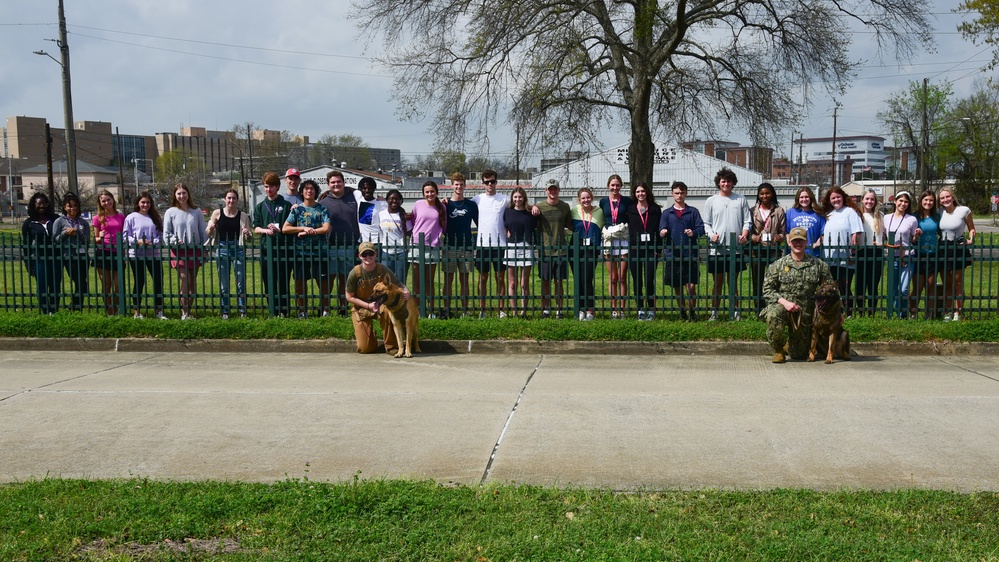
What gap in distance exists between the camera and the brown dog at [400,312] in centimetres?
1127

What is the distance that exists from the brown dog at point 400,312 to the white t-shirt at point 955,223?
24.3 ft

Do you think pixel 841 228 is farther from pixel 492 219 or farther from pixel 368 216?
pixel 368 216

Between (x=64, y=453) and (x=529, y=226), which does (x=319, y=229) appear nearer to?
(x=529, y=226)

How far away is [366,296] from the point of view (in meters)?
11.5

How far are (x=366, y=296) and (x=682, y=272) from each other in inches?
169

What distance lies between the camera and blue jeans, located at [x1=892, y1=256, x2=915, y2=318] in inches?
500

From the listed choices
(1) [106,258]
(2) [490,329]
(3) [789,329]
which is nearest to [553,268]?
(2) [490,329]

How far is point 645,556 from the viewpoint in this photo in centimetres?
483

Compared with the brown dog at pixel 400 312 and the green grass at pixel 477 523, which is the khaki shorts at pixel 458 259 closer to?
the brown dog at pixel 400 312

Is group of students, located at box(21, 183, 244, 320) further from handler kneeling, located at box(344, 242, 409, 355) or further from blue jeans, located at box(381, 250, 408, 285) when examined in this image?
handler kneeling, located at box(344, 242, 409, 355)

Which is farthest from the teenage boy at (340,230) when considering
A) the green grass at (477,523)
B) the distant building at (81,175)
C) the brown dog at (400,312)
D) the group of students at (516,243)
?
the distant building at (81,175)

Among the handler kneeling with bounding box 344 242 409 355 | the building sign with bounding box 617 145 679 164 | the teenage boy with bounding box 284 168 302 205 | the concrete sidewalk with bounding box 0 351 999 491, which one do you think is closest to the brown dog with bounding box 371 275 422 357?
the handler kneeling with bounding box 344 242 409 355

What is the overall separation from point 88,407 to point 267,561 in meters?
4.54

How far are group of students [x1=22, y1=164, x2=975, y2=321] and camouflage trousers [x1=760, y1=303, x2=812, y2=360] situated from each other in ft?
6.12
